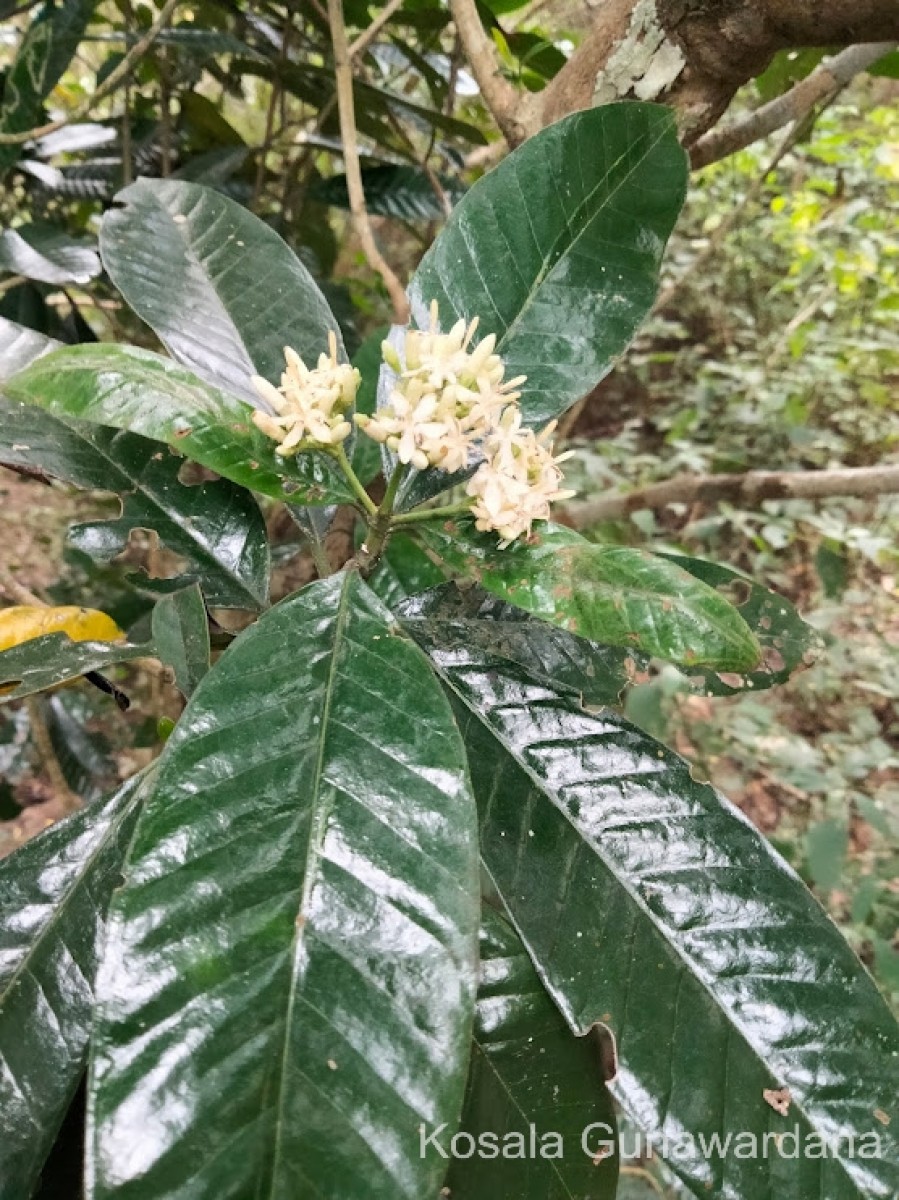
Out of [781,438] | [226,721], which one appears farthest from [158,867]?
[781,438]

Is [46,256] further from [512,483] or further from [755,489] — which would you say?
[755,489]

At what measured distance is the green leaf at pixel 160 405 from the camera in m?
0.46

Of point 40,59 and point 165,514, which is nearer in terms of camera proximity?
point 165,514

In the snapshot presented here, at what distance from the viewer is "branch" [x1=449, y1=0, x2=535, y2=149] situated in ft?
2.78

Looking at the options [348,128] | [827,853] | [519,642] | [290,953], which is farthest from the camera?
[827,853]

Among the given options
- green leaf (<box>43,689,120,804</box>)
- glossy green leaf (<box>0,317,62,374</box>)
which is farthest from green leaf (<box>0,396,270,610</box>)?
green leaf (<box>43,689,120,804</box>)

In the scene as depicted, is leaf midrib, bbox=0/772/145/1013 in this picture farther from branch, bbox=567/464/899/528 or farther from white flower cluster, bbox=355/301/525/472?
branch, bbox=567/464/899/528

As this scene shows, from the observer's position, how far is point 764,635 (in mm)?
762

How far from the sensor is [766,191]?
3012mm

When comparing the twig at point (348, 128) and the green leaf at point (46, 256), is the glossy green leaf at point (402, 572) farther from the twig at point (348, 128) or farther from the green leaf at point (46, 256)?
the green leaf at point (46, 256)

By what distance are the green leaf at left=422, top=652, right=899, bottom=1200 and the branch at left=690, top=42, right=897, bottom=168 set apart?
76 cm

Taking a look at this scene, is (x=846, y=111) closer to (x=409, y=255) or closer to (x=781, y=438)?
(x=781, y=438)

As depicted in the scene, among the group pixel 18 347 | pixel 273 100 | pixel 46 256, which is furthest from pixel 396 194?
pixel 18 347

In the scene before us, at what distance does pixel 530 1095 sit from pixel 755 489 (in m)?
1.10
